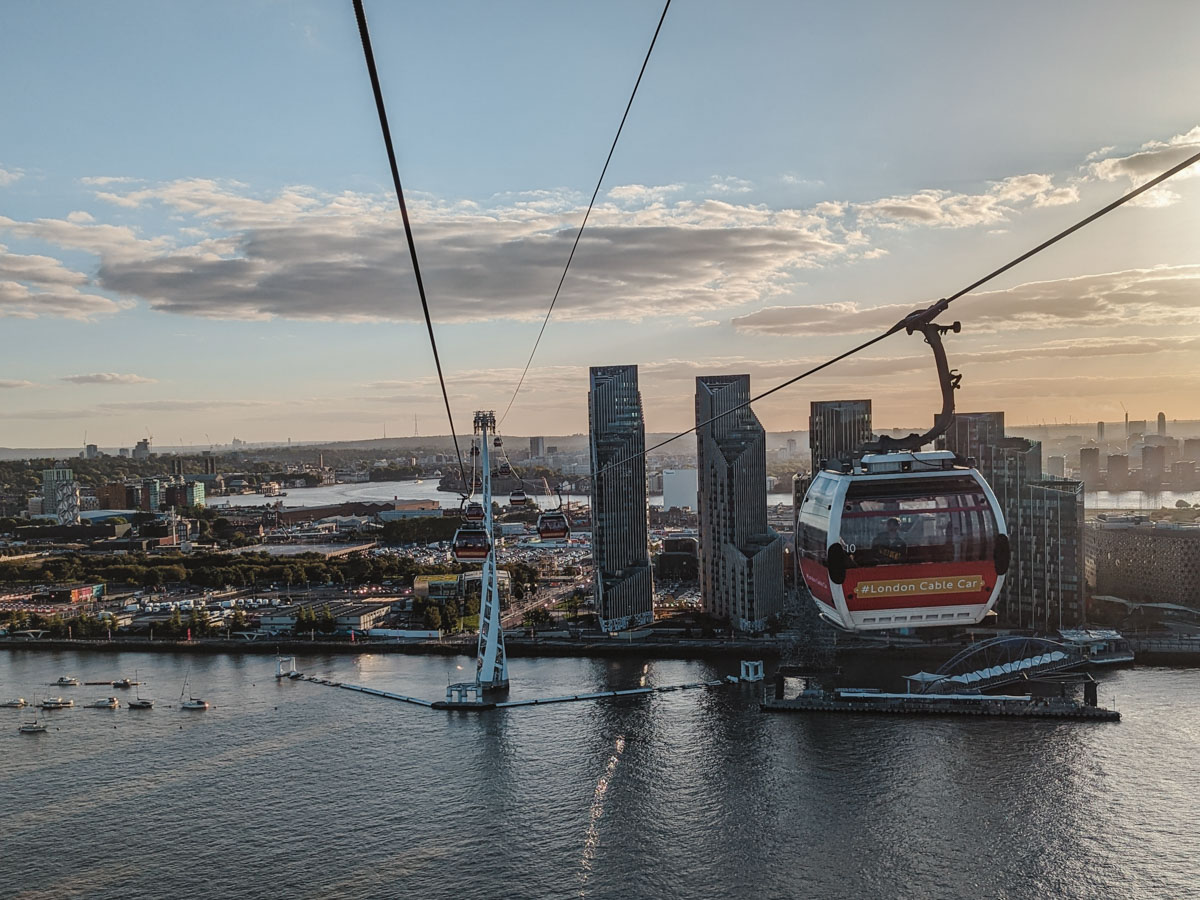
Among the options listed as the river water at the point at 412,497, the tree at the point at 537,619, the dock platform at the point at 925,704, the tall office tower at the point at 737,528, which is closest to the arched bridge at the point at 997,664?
the dock platform at the point at 925,704

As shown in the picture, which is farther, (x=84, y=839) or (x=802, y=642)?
(x=802, y=642)

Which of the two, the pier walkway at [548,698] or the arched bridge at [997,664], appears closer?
the pier walkway at [548,698]

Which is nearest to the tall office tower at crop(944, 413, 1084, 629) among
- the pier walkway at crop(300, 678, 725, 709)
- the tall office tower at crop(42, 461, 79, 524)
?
the pier walkway at crop(300, 678, 725, 709)

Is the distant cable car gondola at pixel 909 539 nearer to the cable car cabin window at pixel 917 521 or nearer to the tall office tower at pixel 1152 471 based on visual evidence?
the cable car cabin window at pixel 917 521

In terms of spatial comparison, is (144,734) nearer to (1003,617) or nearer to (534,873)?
(534,873)

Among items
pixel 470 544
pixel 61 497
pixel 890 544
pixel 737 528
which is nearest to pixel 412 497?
pixel 61 497

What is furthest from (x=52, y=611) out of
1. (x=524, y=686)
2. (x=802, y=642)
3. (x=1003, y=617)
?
(x=1003, y=617)
